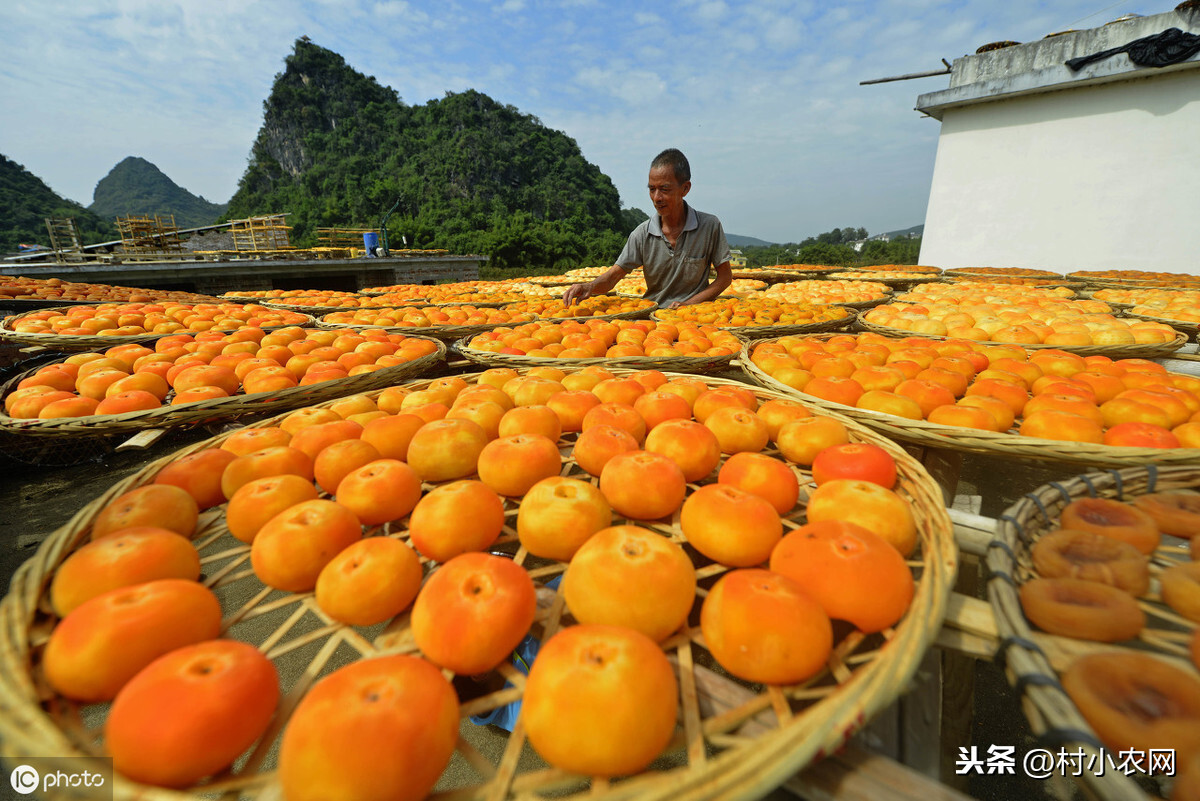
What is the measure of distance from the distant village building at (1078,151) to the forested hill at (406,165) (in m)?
34.0

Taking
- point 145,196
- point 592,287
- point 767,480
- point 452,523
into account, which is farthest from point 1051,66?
point 145,196

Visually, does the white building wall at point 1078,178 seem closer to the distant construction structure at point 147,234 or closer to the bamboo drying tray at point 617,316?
the bamboo drying tray at point 617,316

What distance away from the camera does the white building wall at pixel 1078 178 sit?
406 inches

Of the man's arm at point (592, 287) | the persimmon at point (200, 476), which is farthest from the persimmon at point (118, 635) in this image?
the man's arm at point (592, 287)

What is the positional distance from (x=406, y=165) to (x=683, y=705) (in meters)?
75.8

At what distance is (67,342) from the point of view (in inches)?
128

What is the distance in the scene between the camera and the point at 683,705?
0.84 metres

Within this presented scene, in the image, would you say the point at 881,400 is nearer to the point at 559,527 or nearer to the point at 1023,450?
the point at 1023,450

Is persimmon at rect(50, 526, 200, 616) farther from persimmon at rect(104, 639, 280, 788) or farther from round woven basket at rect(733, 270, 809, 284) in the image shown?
round woven basket at rect(733, 270, 809, 284)


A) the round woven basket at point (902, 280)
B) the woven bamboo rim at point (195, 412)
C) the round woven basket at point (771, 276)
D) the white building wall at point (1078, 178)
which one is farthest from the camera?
the white building wall at point (1078, 178)

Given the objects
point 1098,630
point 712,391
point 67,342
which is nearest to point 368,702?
point 1098,630

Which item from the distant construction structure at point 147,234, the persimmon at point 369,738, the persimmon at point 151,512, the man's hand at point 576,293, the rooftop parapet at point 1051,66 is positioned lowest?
the persimmon at point 369,738

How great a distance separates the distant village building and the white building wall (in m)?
0.02

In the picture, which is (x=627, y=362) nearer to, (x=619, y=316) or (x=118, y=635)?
(x=619, y=316)
